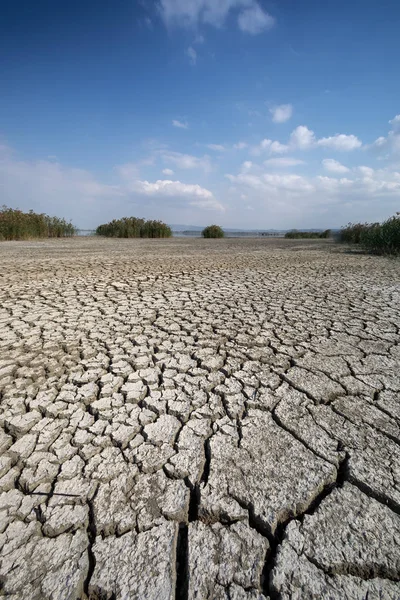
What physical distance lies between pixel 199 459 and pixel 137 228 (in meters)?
16.5

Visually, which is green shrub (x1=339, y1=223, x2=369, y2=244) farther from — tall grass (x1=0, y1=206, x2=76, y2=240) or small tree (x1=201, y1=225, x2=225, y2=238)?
tall grass (x1=0, y1=206, x2=76, y2=240)

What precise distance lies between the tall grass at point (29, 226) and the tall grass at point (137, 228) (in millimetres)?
2754

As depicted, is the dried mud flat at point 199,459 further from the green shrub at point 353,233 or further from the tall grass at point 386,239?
the green shrub at point 353,233

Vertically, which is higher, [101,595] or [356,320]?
[356,320]

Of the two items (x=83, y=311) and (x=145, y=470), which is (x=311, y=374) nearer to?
(x=145, y=470)

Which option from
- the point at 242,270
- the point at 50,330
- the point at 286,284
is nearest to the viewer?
the point at 50,330

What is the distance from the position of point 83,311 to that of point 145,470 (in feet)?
6.26

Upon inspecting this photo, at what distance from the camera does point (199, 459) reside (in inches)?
43.9

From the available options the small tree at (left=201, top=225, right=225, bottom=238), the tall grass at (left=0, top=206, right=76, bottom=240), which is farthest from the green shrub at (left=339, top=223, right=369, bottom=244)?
the tall grass at (left=0, top=206, right=76, bottom=240)

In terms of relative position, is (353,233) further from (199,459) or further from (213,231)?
(199,459)

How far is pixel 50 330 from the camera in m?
2.23

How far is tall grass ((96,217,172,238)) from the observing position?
53.9ft

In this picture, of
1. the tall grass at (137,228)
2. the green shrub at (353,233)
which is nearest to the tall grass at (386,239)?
the green shrub at (353,233)

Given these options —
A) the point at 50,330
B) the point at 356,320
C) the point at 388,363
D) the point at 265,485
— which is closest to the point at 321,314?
the point at 356,320
